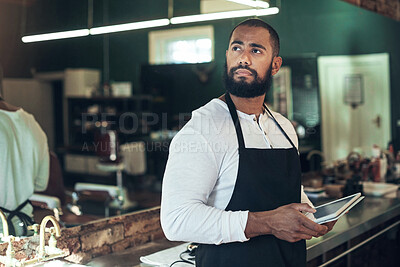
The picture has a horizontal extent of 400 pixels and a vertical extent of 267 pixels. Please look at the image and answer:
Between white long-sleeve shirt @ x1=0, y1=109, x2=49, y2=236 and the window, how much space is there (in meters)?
1.25

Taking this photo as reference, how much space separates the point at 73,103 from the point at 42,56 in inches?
19.6

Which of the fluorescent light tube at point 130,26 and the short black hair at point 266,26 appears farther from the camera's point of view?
the fluorescent light tube at point 130,26

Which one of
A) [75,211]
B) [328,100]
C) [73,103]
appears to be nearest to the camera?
[75,211]

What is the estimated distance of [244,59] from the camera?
1799 millimetres

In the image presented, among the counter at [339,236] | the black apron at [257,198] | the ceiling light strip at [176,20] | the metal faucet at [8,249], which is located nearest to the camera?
the black apron at [257,198]

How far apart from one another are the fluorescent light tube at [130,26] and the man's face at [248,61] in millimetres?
1284

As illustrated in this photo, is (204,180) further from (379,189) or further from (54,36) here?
(379,189)

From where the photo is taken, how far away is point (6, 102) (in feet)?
6.85

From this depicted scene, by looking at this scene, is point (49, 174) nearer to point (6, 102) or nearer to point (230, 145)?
Result: point (6, 102)

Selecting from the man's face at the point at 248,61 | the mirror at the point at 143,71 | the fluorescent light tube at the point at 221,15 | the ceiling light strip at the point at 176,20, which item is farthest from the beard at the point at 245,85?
the fluorescent light tube at the point at 221,15

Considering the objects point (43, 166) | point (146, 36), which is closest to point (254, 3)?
point (146, 36)

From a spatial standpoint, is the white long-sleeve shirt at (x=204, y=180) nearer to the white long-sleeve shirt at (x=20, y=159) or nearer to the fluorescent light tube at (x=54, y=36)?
the white long-sleeve shirt at (x=20, y=159)

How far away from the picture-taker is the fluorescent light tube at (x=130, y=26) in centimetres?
292

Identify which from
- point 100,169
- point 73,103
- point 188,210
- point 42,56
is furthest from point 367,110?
point 188,210
